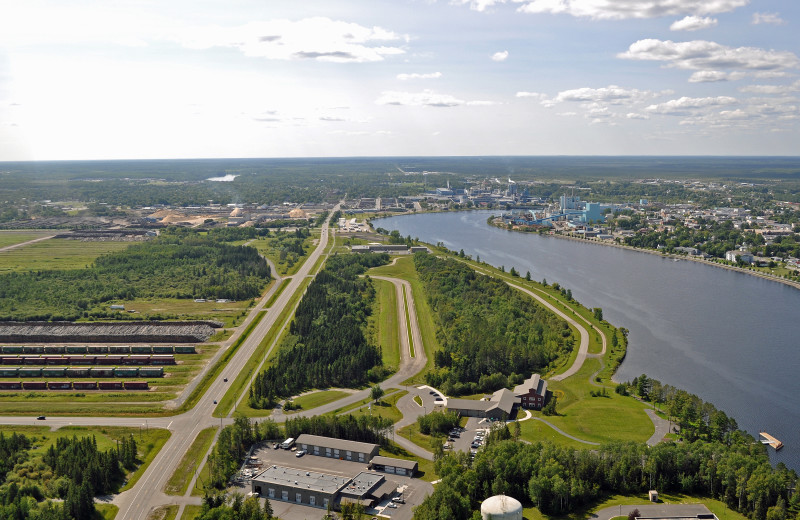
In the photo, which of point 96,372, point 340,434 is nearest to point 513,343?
point 340,434

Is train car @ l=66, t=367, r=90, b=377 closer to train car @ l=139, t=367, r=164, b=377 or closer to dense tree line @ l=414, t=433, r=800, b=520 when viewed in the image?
train car @ l=139, t=367, r=164, b=377

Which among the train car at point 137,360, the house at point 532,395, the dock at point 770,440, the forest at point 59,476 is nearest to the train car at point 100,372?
the train car at point 137,360

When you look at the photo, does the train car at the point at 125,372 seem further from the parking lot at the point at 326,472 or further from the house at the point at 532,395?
the house at the point at 532,395

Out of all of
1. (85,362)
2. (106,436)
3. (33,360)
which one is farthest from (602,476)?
(33,360)

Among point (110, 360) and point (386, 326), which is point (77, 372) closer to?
point (110, 360)

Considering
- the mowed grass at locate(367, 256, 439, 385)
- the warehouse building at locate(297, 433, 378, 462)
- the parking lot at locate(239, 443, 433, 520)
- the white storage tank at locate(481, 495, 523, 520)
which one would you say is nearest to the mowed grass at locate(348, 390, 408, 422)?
the mowed grass at locate(367, 256, 439, 385)
